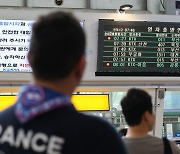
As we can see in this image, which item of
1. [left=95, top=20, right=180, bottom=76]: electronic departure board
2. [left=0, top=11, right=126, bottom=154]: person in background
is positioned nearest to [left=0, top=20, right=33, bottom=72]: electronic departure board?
[left=95, top=20, right=180, bottom=76]: electronic departure board

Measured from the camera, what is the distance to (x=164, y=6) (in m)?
8.12

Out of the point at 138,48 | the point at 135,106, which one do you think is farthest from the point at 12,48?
the point at 135,106

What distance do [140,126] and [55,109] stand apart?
51.5 inches

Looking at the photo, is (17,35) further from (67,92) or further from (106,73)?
(67,92)

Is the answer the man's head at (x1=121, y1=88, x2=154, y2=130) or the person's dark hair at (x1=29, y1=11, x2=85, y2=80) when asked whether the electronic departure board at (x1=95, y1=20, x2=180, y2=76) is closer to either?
the man's head at (x1=121, y1=88, x2=154, y2=130)

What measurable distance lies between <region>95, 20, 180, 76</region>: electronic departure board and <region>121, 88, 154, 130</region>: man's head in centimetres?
246

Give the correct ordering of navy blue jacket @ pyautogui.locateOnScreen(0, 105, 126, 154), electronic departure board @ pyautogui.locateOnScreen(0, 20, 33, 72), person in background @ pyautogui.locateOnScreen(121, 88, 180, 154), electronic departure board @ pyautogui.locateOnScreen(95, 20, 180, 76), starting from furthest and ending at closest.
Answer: electronic departure board @ pyautogui.locateOnScreen(95, 20, 180, 76) → electronic departure board @ pyautogui.locateOnScreen(0, 20, 33, 72) → person in background @ pyautogui.locateOnScreen(121, 88, 180, 154) → navy blue jacket @ pyautogui.locateOnScreen(0, 105, 126, 154)

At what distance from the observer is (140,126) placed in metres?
2.23

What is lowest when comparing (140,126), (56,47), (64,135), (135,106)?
(140,126)

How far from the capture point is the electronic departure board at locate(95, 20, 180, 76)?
15.6 feet

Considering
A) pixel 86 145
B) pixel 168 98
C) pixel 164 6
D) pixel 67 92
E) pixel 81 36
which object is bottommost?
pixel 168 98

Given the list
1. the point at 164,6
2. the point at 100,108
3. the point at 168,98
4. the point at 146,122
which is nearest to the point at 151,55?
the point at 100,108

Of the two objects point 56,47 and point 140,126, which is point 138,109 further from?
point 56,47

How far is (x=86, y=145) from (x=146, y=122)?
4.30ft
